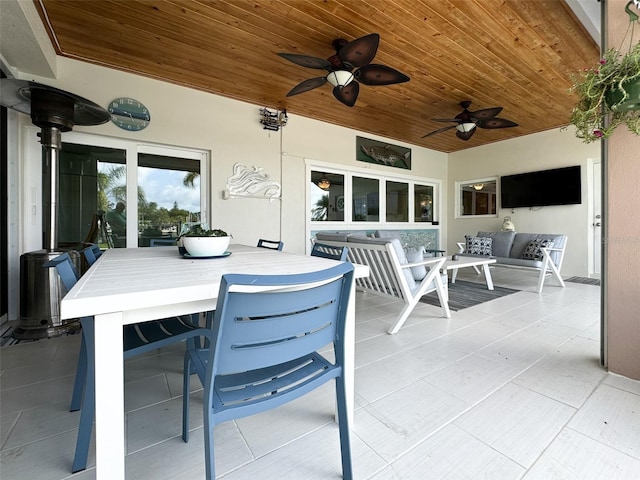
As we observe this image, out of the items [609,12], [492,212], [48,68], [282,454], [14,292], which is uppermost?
[48,68]

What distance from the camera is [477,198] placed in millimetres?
6309

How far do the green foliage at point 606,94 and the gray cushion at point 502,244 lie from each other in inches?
146

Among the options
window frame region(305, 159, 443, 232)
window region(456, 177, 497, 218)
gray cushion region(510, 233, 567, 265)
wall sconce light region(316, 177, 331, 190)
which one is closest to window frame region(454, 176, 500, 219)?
window region(456, 177, 497, 218)

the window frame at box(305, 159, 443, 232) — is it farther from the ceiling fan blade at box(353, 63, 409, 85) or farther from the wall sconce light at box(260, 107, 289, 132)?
the ceiling fan blade at box(353, 63, 409, 85)

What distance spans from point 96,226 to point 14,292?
0.89m

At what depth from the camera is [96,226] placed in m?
3.05

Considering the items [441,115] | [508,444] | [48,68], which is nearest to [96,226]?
[48,68]

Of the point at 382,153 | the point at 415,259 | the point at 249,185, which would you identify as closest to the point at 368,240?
the point at 415,259

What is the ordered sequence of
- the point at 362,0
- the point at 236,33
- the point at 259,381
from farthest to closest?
the point at 236,33 → the point at 362,0 → the point at 259,381

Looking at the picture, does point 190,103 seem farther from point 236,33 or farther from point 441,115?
point 441,115

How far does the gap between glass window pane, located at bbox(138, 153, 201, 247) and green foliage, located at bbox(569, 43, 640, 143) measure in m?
3.76

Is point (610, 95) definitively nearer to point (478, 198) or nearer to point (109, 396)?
point (109, 396)

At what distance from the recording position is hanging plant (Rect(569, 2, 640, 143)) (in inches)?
54.4

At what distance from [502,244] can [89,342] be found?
5705 mm
